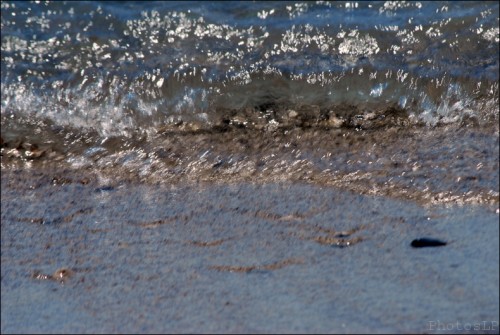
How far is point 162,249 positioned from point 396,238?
0.75 m

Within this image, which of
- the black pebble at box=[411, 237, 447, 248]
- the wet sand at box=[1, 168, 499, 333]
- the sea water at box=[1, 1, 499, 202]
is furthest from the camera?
the sea water at box=[1, 1, 499, 202]

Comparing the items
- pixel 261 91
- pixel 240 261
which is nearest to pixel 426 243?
pixel 240 261

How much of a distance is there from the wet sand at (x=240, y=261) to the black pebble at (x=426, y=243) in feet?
0.07

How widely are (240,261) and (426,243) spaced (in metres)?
0.58

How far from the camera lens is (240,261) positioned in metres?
3.04

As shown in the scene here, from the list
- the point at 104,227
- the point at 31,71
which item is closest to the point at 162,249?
the point at 104,227

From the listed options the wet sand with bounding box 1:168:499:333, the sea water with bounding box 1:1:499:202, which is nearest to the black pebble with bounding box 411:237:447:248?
the wet sand with bounding box 1:168:499:333

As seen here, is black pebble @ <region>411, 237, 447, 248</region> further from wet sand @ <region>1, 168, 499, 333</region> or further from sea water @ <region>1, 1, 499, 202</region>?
sea water @ <region>1, 1, 499, 202</region>

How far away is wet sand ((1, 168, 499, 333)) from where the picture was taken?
2758 mm

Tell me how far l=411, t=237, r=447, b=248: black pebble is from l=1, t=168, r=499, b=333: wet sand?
0.07 ft

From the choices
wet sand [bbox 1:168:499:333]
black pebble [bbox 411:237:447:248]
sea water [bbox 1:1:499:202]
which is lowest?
wet sand [bbox 1:168:499:333]

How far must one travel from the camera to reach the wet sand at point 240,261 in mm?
2758

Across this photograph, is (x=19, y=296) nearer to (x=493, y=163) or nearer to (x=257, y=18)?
(x=493, y=163)

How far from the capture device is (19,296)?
300 cm
